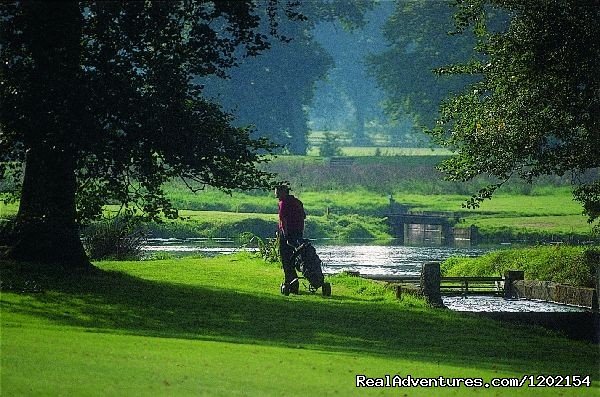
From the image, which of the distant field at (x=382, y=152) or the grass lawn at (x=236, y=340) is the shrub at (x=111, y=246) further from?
the distant field at (x=382, y=152)

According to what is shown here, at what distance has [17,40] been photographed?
25.4 metres

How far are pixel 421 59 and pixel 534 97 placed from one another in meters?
78.4

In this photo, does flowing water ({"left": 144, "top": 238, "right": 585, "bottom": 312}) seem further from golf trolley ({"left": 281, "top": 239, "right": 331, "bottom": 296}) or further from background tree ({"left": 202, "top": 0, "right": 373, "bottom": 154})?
background tree ({"left": 202, "top": 0, "right": 373, "bottom": 154})

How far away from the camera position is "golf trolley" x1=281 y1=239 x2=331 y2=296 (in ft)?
91.5

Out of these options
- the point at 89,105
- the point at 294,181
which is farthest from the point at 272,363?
the point at 294,181

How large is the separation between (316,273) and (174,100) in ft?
16.7

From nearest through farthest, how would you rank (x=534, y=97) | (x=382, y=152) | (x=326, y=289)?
1. (x=326, y=289)
2. (x=534, y=97)
3. (x=382, y=152)

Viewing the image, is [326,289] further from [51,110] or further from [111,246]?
[111,246]

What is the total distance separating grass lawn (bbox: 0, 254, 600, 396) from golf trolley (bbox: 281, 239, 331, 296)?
1.31ft

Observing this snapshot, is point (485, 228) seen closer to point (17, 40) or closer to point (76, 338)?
point (17, 40)

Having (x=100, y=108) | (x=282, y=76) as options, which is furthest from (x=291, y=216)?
(x=282, y=76)

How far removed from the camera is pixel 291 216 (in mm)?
27703

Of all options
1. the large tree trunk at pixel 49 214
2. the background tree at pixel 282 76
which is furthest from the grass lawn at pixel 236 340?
the background tree at pixel 282 76

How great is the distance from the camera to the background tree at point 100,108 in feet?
83.4
